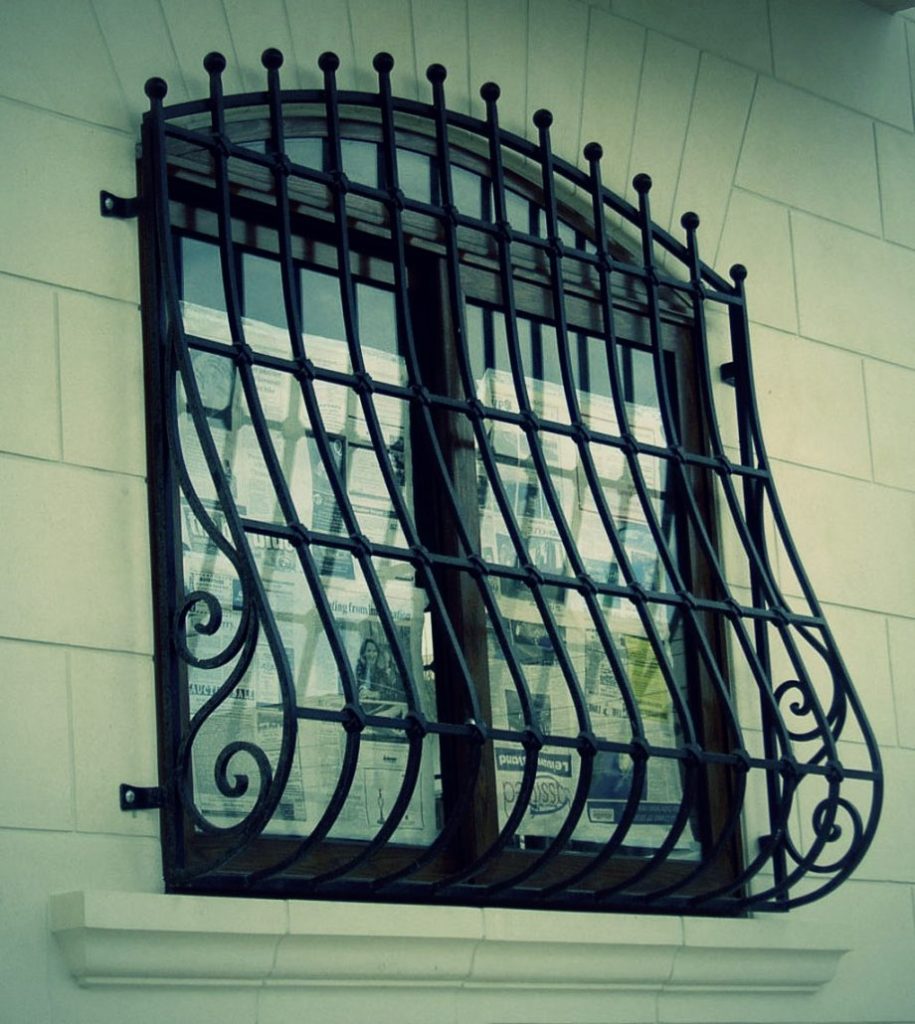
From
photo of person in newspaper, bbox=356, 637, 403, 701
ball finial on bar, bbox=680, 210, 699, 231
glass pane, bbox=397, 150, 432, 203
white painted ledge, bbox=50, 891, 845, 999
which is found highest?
glass pane, bbox=397, 150, 432, 203

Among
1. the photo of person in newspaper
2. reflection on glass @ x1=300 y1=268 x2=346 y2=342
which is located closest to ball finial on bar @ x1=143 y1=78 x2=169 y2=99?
reflection on glass @ x1=300 y1=268 x2=346 y2=342

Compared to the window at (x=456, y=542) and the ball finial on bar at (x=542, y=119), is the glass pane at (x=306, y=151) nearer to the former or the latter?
the window at (x=456, y=542)

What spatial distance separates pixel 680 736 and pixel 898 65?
145 centimetres

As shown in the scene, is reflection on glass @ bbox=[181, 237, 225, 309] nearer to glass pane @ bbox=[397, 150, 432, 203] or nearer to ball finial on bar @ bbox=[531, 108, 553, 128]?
glass pane @ bbox=[397, 150, 432, 203]

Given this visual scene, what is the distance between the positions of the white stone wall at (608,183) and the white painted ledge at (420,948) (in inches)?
0.9

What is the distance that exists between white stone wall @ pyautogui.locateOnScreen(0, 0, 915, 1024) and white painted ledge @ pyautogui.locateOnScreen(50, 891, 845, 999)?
22mm

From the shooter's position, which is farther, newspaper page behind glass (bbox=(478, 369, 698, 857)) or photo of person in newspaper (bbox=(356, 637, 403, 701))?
newspaper page behind glass (bbox=(478, 369, 698, 857))

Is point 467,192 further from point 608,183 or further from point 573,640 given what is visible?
point 573,640

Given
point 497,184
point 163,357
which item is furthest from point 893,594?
point 163,357

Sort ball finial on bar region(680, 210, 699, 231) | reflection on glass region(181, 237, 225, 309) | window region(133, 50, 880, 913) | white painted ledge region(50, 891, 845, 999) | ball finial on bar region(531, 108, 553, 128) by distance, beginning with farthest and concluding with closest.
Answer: ball finial on bar region(680, 210, 699, 231) < ball finial on bar region(531, 108, 553, 128) < reflection on glass region(181, 237, 225, 309) < window region(133, 50, 880, 913) < white painted ledge region(50, 891, 845, 999)

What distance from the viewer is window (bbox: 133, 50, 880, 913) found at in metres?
2.35

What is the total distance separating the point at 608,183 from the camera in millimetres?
3010

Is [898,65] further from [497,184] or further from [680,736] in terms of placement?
[680,736]

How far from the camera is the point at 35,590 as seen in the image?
87.1 inches
